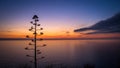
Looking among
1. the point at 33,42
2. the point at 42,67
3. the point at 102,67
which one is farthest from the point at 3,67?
the point at 33,42

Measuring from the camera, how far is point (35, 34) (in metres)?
5.71

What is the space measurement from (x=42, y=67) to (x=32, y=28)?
68.2 ft

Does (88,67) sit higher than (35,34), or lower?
lower

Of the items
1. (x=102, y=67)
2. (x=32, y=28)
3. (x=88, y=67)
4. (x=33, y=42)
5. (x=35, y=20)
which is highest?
(x=35, y=20)

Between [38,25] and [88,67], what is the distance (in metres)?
3.71

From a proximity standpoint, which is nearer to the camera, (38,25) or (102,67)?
(38,25)

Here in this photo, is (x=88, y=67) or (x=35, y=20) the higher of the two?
(x=35, y=20)

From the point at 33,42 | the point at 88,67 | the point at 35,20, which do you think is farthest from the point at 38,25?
the point at 88,67

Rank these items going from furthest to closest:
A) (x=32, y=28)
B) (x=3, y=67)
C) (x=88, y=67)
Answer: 1. (x=3, y=67)
2. (x=88, y=67)
3. (x=32, y=28)

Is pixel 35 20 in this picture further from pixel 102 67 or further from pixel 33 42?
pixel 102 67

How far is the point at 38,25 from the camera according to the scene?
575cm

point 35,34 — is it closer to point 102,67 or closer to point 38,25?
point 38,25

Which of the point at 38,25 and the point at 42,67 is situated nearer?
the point at 38,25

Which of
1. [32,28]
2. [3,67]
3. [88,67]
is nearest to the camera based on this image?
[32,28]
